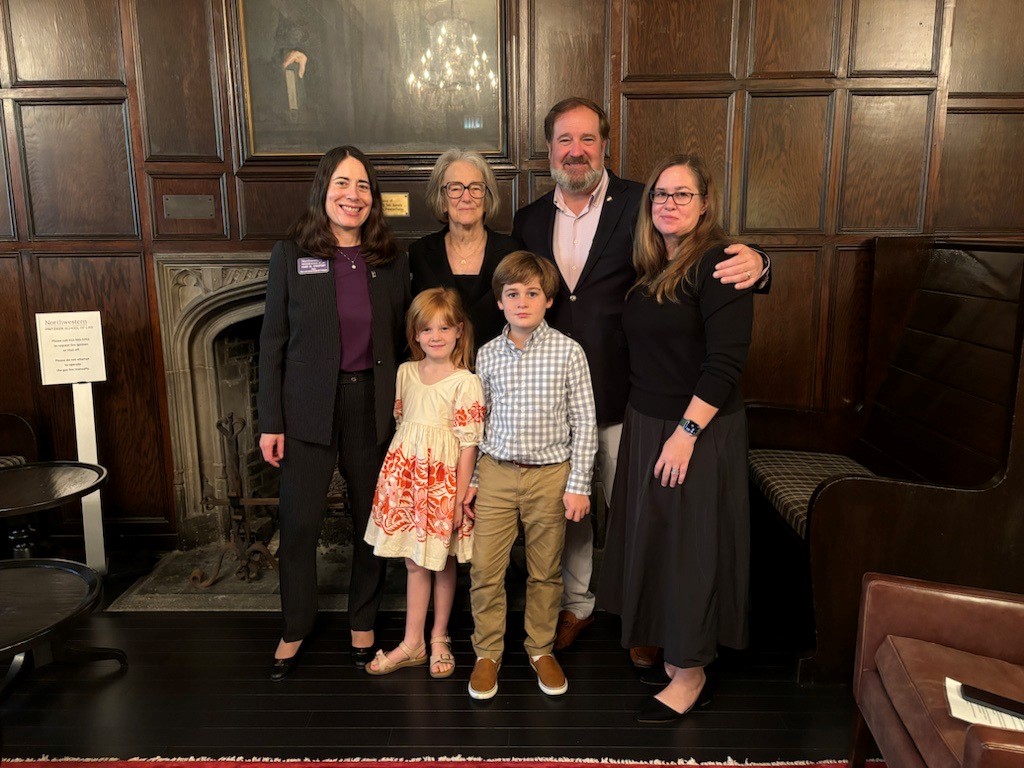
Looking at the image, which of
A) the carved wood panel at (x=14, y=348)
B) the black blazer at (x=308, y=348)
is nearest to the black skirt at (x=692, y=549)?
the black blazer at (x=308, y=348)

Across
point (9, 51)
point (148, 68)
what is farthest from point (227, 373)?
point (9, 51)

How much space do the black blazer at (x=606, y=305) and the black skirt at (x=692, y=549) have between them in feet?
0.76

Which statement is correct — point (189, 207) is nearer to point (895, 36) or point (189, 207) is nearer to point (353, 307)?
point (353, 307)

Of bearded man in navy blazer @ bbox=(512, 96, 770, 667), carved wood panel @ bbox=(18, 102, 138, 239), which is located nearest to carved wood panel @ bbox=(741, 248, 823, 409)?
bearded man in navy blazer @ bbox=(512, 96, 770, 667)

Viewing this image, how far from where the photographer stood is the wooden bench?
7.07 feet

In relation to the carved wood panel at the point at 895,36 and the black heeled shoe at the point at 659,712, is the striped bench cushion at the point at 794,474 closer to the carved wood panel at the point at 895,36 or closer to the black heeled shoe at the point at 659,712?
the black heeled shoe at the point at 659,712

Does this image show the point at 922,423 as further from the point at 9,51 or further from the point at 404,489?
the point at 9,51

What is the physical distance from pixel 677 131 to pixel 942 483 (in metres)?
1.80

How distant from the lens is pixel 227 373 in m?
3.68

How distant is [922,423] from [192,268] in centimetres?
314

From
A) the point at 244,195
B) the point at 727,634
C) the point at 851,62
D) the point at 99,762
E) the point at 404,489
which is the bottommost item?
the point at 99,762

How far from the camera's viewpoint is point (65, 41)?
3.17m

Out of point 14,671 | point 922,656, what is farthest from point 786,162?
point 14,671

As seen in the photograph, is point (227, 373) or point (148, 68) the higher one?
point (148, 68)
